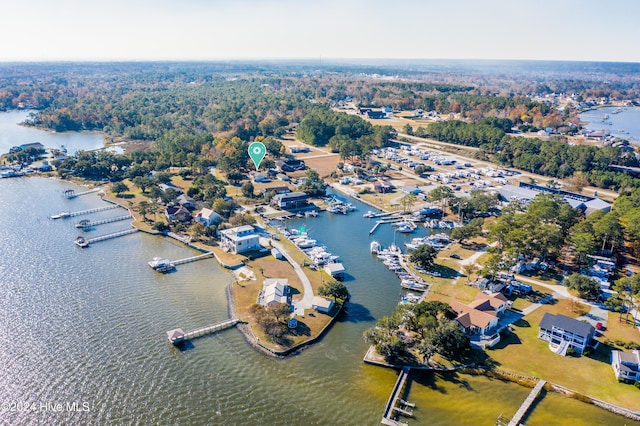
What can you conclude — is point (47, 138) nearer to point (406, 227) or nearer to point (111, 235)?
point (111, 235)

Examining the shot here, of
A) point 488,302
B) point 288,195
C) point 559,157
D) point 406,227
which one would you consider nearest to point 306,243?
point 406,227

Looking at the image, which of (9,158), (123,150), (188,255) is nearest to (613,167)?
(188,255)

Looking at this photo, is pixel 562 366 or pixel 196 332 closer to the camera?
pixel 562 366

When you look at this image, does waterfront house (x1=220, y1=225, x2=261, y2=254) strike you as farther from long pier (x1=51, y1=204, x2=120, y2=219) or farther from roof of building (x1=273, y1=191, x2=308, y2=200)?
long pier (x1=51, y1=204, x2=120, y2=219)

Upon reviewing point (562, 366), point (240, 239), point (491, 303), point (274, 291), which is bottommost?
point (562, 366)

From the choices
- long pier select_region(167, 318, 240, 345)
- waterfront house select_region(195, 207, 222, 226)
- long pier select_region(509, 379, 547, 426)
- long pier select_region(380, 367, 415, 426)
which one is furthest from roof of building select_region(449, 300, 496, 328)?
waterfront house select_region(195, 207, 222, 226)

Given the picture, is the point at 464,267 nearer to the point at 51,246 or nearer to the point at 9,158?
the point at 51,246
